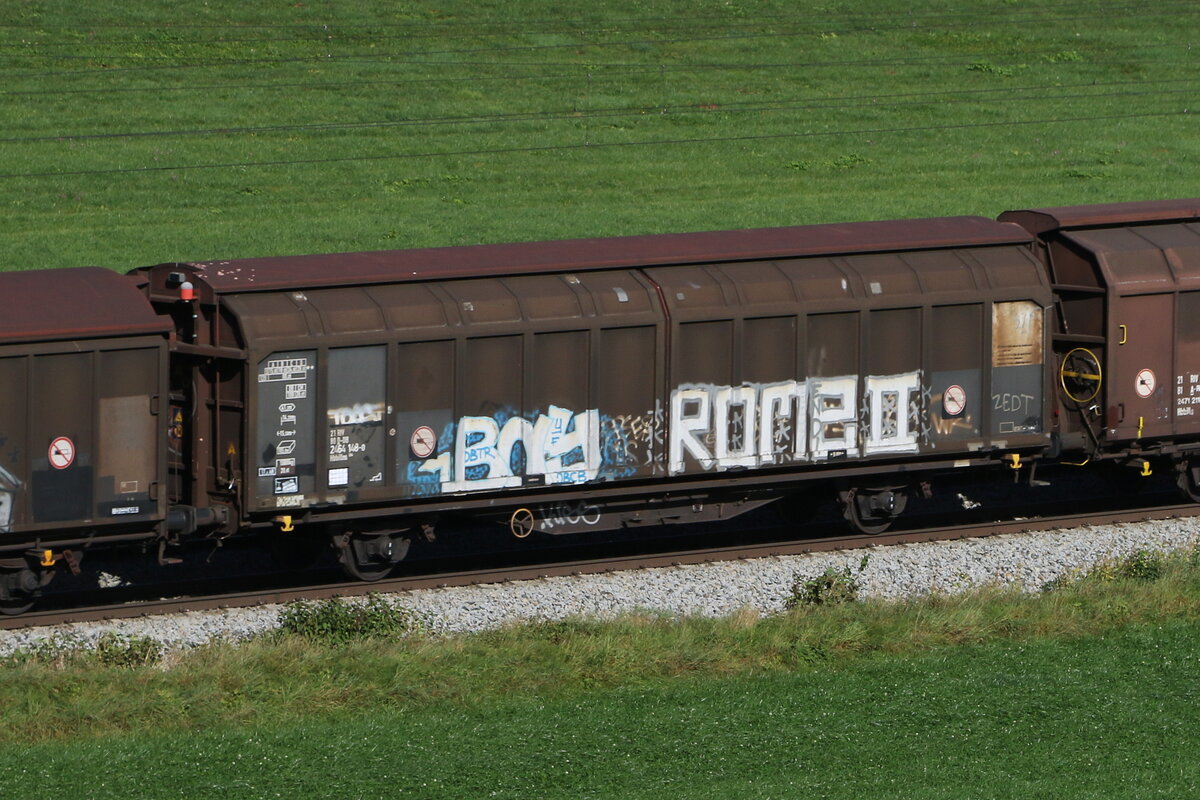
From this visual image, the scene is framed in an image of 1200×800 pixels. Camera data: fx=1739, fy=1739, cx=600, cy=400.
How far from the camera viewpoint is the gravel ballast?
18.5 m

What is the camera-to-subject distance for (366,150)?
129 feet

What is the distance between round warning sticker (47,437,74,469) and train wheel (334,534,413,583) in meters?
3.23

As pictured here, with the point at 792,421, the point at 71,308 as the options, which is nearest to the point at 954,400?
the point at 792,421

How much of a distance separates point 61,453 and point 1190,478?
14.9 m

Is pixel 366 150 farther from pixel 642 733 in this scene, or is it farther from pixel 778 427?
pixel 642 733

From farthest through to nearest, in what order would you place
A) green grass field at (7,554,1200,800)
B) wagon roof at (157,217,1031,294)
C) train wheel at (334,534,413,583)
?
train wheel at (334,534,413,583)
wagon roof at (157,217,1031,294)
green grass field at (7,554,1200,800)

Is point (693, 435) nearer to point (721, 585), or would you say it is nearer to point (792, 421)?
point (792, 421)

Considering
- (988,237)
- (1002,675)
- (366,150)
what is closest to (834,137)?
(366,150)

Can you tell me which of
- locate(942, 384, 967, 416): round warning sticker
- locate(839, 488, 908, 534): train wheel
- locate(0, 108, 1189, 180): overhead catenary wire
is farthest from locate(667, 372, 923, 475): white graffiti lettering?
locate(0, 108, 1189, 180): overhead catenary wire

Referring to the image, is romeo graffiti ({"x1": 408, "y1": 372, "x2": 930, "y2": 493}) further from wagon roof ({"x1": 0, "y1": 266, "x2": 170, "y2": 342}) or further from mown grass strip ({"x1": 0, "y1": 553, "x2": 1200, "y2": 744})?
wagon roof ({"x1": 0, "y1": 266, "x2": 170, "y2": 342})

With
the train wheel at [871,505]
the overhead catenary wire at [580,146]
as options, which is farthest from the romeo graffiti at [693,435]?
the overhead catenary wire at [580,146]

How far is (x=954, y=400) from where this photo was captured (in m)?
21.9

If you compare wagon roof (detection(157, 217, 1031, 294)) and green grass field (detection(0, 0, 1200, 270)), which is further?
green grass field (detection(0, 0, 1200, 270))

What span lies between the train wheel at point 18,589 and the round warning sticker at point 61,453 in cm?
128
